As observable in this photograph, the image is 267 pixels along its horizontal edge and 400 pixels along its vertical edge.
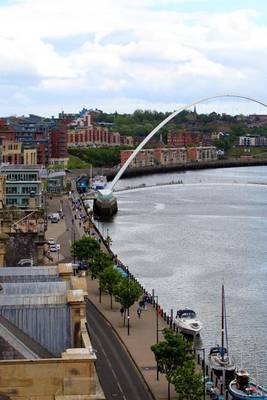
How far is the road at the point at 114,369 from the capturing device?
2362cm

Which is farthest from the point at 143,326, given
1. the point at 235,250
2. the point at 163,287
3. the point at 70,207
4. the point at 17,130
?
the point at 17,130

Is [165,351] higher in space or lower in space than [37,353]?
lower

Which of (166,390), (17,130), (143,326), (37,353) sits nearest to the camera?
(37,353)

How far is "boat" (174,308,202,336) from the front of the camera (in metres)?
33.2

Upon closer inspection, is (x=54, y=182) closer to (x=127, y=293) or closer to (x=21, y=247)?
(x=127, y=293)

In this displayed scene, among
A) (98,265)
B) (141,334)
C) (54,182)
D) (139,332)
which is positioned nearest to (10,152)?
(54,182)

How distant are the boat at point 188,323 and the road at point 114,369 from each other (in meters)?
3.04

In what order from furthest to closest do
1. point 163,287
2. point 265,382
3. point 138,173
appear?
point 138,173
point 163,287
point 265,382

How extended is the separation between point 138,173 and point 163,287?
131338mm

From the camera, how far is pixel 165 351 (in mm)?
24625

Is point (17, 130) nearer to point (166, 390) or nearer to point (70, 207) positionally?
point (70, 207)

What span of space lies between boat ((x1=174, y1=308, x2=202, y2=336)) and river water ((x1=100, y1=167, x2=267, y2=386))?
1.83ft

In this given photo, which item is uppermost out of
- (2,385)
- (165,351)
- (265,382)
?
(2,385)

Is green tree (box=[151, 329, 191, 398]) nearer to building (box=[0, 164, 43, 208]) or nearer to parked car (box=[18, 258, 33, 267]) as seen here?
parked car (box=[18, 258, 33, 267])
